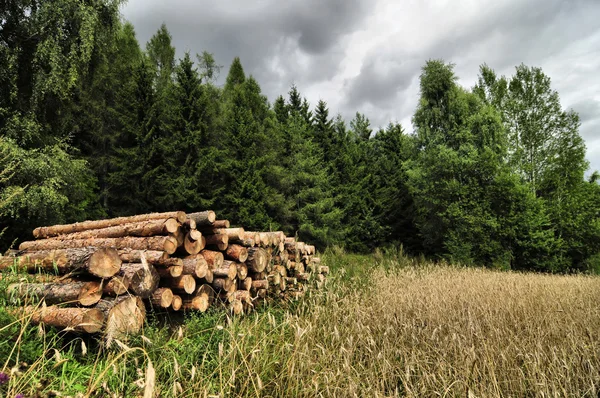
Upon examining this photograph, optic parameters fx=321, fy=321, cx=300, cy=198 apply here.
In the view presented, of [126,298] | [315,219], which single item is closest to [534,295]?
[126,298]

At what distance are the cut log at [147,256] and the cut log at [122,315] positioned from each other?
24.0 inches

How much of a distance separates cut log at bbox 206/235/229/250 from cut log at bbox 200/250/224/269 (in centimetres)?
14

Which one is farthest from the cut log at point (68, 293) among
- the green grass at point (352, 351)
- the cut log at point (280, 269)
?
the cut log at point (280, 269)

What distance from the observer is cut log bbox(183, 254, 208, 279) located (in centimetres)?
405

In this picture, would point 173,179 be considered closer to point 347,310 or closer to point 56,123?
point 56,123

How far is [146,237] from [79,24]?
11388mm

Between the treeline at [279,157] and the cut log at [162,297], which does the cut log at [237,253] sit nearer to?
the cut log at [162,297]

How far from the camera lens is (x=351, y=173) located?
20.7 metres

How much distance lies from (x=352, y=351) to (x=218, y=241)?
2483 mm

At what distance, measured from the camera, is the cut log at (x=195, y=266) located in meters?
4.05

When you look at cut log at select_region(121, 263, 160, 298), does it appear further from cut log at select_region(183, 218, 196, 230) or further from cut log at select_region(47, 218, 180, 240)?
cut log at select_region(183, 218, 196, 230)

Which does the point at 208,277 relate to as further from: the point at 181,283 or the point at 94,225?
the point at 94,225

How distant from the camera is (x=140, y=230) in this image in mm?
4348

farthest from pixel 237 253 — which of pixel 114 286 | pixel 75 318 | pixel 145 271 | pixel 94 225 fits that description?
pixel 94 225
